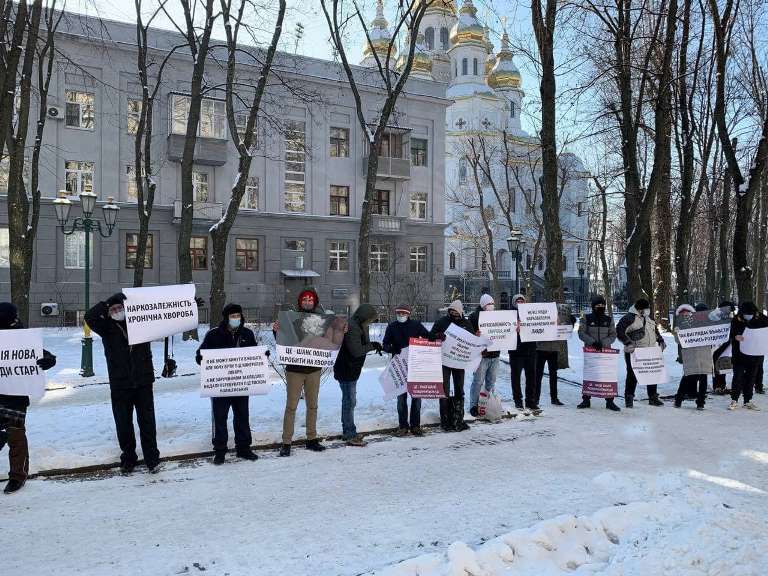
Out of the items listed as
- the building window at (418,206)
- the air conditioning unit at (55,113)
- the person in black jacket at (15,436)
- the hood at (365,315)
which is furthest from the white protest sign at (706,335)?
the building window at (418,206)

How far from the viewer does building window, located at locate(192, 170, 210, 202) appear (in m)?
36.2

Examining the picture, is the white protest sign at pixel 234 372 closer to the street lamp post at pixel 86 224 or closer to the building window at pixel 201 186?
the street lamp post at pixel 86 224

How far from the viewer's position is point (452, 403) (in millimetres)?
9156

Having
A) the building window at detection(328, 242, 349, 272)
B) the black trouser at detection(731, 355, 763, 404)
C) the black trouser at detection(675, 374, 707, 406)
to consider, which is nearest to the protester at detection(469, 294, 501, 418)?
the black trouser at detection(675, 374, 707, 406)

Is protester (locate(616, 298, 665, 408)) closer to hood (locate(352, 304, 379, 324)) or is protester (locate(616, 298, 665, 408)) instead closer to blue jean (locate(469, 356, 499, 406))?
blue jean (locate(469, 356, 499, 406))

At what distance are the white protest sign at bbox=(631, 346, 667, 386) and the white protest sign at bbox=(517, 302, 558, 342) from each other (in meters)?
1.43

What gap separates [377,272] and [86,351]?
25.6m

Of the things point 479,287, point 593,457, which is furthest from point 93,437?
point 479,287

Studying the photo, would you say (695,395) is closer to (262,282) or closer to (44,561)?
(44,561)

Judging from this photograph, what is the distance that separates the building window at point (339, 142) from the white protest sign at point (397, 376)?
32.5 m

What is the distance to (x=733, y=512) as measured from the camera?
5820mm

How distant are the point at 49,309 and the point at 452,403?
90.9 ft

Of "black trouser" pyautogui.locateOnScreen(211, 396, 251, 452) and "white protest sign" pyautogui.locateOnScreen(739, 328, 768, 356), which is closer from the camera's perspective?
"black trouser" pyautogui.locateOnScreen(211, 396, 251, 452)

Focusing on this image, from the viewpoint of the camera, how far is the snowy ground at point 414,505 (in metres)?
4.83
